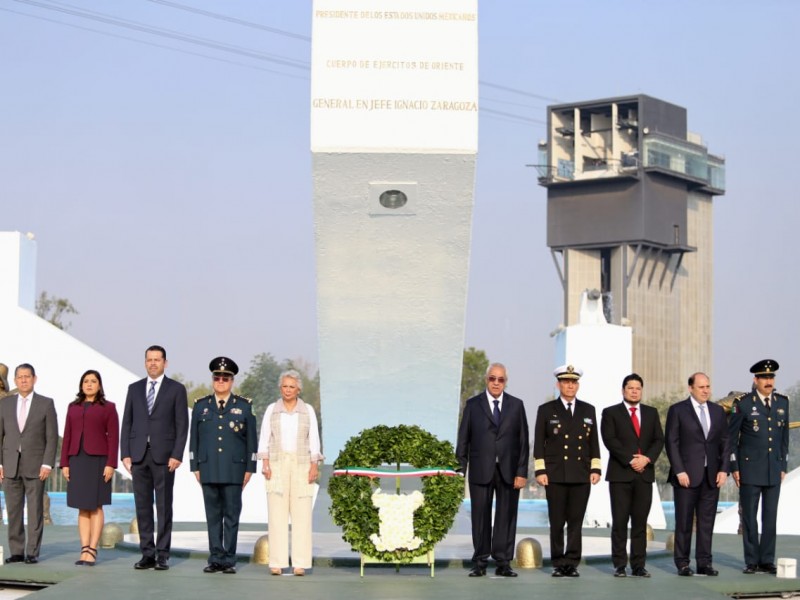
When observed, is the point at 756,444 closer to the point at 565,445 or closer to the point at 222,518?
the point at 565,445

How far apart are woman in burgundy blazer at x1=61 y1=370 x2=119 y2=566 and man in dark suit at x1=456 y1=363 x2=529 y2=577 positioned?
2.36 metres

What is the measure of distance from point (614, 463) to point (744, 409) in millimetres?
1042

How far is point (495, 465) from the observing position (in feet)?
28.7

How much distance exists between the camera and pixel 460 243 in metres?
11.8

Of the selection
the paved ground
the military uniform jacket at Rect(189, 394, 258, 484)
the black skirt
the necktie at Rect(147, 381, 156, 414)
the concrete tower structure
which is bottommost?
the paved ground

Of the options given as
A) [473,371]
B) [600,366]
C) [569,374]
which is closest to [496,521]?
[569,374]

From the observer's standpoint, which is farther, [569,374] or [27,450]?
[27,450]

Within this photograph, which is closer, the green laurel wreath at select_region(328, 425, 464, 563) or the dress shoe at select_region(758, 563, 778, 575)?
the green laurel wreath at select_region(328, 425, 464, 563)

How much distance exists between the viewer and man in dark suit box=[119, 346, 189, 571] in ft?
28.6

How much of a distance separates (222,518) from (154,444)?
67 cm

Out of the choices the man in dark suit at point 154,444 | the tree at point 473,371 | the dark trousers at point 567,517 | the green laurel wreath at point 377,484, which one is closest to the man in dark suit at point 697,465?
the dark trousers at point 567,517

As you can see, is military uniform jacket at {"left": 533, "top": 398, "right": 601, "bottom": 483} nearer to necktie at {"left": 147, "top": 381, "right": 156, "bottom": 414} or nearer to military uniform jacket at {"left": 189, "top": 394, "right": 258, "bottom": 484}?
military uniform jacket at {"left": 189, "top": 394, "right": 258, "bottom": 484}

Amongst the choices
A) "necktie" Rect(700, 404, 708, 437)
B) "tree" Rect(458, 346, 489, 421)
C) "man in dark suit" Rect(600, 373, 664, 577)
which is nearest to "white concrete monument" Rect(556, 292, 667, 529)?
"necktie" Rect(700, 404, 708, 437)

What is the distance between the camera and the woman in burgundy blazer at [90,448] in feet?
28.7
